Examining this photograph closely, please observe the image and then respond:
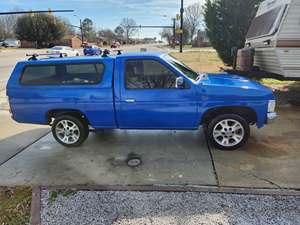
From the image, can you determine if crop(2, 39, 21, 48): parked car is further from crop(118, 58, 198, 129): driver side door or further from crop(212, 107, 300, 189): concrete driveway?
crop(212, 107, 300, 189): concrete driveway

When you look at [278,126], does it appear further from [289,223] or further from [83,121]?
[83,121]

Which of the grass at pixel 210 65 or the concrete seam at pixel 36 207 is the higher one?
the grass at pixel 210 65

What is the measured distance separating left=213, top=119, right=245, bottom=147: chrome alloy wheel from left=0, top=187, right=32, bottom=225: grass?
10.1 feet

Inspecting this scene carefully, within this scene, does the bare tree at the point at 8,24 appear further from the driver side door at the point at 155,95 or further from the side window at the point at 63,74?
the driver side door at the point at 155,95

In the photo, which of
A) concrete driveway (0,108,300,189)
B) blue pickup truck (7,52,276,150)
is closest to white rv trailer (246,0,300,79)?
concrete driveway (0,108,300,189)

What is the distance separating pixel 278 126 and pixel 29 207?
523cm

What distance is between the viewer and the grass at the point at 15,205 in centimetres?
329

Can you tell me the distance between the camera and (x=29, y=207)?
11.6ft

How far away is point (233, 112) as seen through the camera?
16.3 ft

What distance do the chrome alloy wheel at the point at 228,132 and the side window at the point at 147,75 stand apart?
3.68ft

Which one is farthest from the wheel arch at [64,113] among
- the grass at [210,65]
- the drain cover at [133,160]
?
the grass at [210,65]

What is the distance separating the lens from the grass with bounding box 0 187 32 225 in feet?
10.8

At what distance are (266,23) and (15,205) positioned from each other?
27.4ft

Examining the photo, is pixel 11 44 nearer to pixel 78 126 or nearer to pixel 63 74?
pixel 63 74
